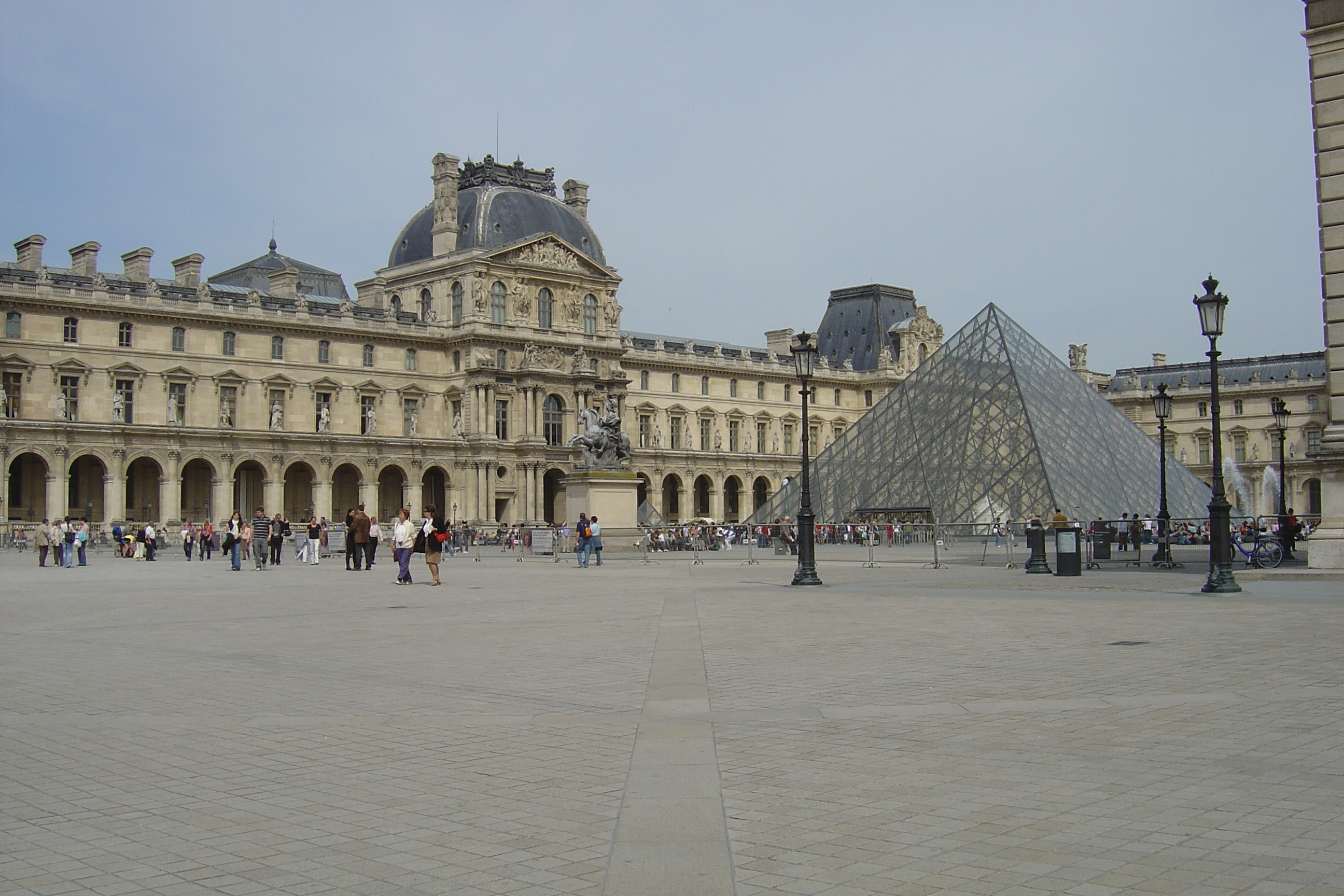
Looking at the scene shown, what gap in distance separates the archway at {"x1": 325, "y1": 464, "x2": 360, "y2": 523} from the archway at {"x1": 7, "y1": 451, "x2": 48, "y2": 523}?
13652 mm

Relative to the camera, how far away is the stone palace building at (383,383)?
56.3 metres

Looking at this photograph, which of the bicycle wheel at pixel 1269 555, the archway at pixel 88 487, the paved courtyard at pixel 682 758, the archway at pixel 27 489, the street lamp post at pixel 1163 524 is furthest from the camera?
the archway at pixel 88 487

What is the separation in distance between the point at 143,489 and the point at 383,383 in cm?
1260

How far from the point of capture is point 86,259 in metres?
60.4

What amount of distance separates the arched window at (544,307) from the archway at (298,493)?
14.5 meters

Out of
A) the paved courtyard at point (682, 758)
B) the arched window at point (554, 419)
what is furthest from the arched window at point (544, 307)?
the paved courtyard at point (682, 758)

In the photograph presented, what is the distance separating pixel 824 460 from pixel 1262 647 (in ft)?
134

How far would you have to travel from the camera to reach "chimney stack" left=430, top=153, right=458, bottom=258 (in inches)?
2756

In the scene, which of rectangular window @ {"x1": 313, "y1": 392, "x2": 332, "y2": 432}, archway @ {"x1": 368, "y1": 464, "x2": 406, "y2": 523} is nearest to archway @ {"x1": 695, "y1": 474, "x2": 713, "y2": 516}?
archway @ {"x1": 368, "y1": 464, "x2": 406, "y2": 523}

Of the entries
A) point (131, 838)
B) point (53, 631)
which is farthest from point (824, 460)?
point (131, 838)

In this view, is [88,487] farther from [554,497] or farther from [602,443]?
[602,443]

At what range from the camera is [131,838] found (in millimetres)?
5316

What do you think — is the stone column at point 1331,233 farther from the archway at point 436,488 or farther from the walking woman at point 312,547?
the archway at point 436,488

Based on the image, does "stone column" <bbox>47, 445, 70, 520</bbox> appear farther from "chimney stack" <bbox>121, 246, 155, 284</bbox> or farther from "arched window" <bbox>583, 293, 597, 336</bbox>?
"arched window" <bbox>583, 293, 597, 336</bbox>
